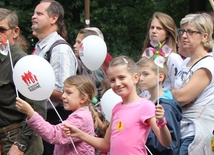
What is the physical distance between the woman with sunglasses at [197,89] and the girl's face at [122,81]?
0.74 m

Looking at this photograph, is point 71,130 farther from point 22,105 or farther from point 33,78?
point 33,78

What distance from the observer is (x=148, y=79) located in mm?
4980

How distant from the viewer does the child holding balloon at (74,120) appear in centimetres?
484

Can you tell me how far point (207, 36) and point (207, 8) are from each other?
894 cm

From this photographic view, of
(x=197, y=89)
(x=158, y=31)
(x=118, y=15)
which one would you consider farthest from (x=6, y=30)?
(x=118, y=15)

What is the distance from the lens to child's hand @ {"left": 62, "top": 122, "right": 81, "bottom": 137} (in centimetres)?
461

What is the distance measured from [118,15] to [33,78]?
9.12 m

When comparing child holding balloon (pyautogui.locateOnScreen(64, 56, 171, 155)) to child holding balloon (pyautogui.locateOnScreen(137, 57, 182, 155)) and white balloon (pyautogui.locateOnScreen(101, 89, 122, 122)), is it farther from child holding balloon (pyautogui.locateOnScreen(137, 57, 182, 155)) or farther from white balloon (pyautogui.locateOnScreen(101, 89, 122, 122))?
white balloon (pyautogui.locateOnScreen(101, 89, 122, 122))

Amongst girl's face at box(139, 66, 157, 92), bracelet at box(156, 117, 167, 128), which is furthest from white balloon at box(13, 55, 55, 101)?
bracelet at box(156, 117, 167, 128)

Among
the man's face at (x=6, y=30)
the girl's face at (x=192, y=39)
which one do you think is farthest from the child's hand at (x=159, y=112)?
the man's face at (x=6, y=30)

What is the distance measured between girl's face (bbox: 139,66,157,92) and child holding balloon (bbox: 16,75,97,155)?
0.51m

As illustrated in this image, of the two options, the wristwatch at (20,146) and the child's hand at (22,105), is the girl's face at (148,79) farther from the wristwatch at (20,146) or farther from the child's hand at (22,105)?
the wristwatch at (20,146)

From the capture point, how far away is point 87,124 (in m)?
5.09

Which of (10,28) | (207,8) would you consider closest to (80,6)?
(207,8)
